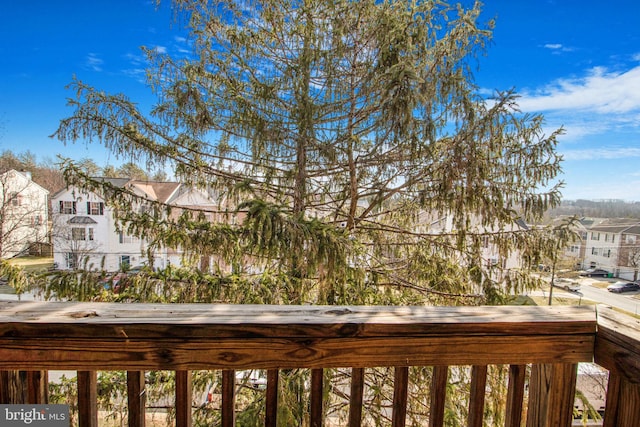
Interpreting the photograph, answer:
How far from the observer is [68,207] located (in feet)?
25.1

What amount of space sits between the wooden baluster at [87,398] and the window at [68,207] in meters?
8.37

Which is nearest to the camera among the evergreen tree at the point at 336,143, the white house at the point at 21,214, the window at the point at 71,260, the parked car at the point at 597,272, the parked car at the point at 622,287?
the evergreen tree at the point at 336,143

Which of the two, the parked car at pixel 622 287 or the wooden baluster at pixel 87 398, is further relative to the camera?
the parked car at pixel 622 287

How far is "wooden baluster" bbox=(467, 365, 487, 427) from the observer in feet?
2.68

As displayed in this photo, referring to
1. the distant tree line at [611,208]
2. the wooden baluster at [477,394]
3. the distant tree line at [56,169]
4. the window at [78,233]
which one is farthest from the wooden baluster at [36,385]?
the window at [78,233]

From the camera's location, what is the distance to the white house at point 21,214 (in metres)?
6.00

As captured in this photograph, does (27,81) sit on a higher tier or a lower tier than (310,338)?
higher

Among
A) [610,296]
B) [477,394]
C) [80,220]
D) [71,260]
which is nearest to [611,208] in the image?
[610,296]

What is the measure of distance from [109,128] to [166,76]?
88 centimetres

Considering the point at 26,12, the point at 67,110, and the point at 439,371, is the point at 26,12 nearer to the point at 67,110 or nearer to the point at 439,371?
the point at 67,110

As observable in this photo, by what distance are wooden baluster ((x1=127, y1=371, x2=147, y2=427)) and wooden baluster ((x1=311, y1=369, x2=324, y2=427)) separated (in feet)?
1.29

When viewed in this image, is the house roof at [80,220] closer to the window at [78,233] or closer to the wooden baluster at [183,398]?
the window at [78,233]

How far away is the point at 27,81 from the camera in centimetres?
637

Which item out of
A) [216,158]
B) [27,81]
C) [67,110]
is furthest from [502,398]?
[27,81]
